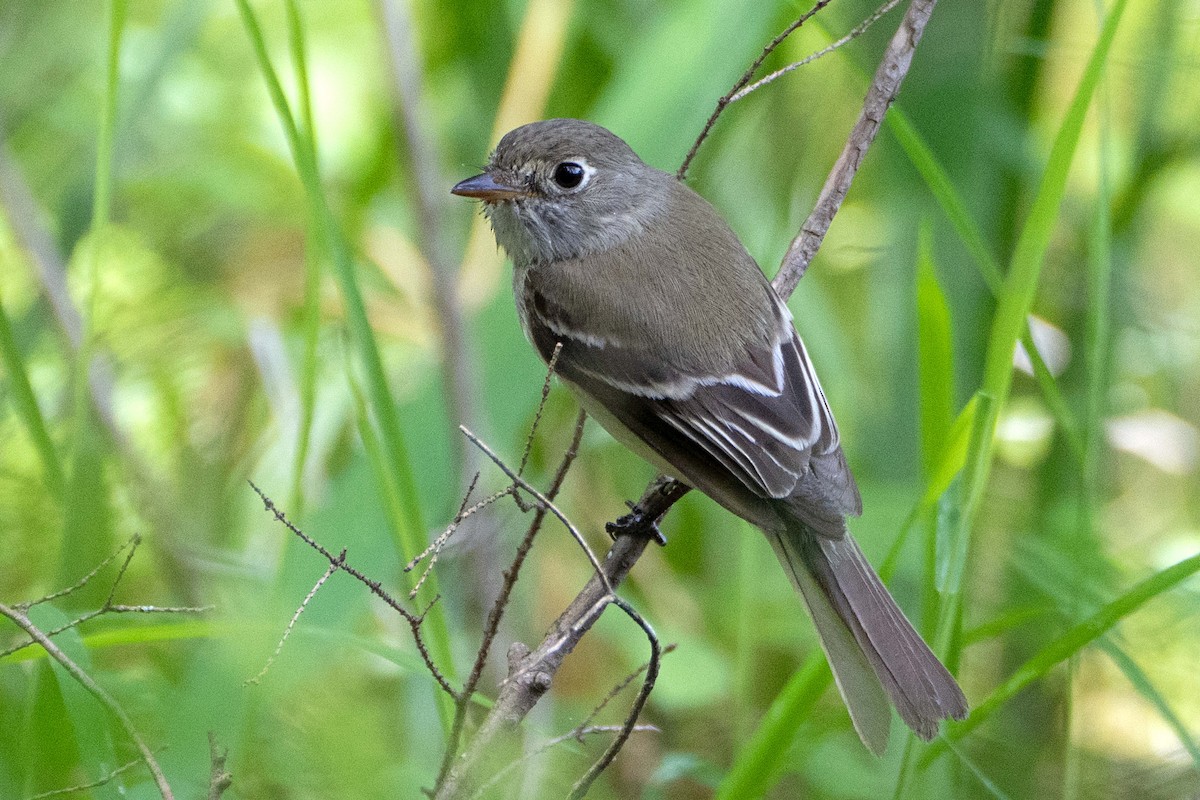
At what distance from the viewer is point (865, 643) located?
2.32 m

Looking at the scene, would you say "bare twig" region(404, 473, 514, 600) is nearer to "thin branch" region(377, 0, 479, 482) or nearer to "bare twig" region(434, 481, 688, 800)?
"bare twig" region(434, 481, 688, 800)

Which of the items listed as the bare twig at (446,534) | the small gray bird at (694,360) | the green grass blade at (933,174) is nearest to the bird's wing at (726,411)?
the small gray bird at (694,360)

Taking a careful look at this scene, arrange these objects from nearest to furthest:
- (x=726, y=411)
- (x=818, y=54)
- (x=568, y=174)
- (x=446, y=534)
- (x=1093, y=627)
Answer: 1. (x=446, y=534)
2. (x=1093, y=627)
3. (x=818, y=54)
4. (x=726, y=411)
5. (x=568, y=174)

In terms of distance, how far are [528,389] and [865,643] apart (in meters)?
1.07

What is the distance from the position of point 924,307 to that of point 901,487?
4.03 ft

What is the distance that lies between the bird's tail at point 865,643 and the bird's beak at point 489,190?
3.17ft

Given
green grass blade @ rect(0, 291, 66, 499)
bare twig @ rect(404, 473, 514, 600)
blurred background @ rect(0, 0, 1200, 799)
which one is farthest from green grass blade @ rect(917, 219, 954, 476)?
green grass blade @ rect(0, 291, 66, 499)

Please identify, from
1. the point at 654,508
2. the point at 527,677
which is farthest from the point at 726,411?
the point at 527,677

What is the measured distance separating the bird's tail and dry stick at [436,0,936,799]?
33cm

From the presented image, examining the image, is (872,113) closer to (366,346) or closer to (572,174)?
(572,174)

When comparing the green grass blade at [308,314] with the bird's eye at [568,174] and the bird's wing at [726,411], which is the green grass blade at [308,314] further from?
the bird's eye at [568,174]

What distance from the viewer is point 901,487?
3.25 metres

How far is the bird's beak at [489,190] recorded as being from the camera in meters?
2.68

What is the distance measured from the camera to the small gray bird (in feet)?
7.77
